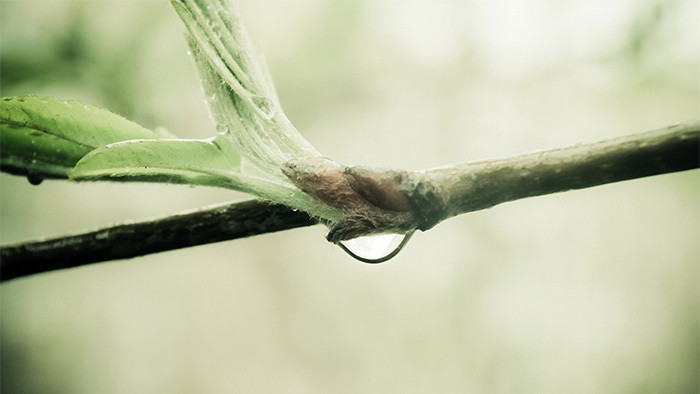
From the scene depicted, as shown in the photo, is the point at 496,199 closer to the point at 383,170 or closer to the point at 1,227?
the point at 383,170

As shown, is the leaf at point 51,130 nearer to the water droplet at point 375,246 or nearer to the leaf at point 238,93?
the leaf at point 238,93

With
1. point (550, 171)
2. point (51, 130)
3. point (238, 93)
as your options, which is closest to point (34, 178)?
point (51, 130)

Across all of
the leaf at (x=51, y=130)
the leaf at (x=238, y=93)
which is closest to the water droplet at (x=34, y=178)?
the leaf at (x=51, y=130)

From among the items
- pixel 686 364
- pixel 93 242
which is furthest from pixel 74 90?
pixel 686 364

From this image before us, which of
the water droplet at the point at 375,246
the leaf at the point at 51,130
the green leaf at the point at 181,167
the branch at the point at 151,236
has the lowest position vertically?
the water droplet at the point at 375,246

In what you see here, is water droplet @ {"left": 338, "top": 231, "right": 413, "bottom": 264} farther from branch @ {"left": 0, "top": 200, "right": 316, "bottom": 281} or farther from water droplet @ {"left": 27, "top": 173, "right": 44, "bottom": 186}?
water droplet @ {"left": 27, "top": 173, "right": 44, "bottom": 186}

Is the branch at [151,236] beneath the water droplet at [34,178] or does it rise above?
beneath

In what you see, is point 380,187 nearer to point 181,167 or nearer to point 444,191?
point 444,191
